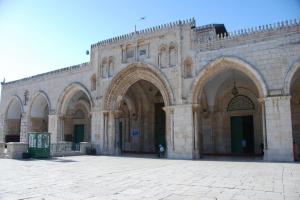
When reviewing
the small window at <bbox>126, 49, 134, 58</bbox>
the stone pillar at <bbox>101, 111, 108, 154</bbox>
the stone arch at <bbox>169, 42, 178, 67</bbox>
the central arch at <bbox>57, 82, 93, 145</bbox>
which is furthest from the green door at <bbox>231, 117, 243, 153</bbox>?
the central arch at <bbox>57, 82, 93, 145</bbox>

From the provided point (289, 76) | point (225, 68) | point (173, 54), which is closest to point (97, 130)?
point (173, 54)

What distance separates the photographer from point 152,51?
1656cm

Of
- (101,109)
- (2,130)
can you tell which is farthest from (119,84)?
(2,130)

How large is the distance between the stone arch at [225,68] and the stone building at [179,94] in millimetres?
48

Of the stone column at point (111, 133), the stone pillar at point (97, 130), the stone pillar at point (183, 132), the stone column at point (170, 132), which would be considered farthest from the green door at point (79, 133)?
the stone pillar at point (183, 132)

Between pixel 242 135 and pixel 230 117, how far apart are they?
1334mm

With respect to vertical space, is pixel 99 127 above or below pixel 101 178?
above

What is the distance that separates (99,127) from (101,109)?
3.76 ft

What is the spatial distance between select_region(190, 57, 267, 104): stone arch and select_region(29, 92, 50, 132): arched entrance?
13.7 m

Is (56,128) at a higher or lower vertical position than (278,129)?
higher

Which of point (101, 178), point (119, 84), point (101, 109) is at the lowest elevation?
point (101, 178)

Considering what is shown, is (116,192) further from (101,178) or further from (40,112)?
(40,112)

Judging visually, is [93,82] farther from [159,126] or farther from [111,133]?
[159,126]

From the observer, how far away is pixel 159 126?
20969 mm
